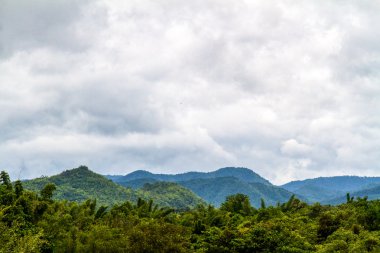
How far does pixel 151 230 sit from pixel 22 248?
9.84 meters

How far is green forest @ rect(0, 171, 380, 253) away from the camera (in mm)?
32281

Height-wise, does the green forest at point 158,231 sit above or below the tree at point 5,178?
below

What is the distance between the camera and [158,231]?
33.3 m

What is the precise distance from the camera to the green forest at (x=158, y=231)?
32281mm

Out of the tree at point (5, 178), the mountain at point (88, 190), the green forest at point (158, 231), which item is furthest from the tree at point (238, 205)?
the mountain at point (88, 190)

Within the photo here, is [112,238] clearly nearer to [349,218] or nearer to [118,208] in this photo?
[118,208]

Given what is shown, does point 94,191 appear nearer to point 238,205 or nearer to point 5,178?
point 238,205

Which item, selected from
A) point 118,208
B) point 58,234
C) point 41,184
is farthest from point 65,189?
point 58,234

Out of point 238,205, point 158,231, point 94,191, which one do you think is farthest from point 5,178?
point 94,191

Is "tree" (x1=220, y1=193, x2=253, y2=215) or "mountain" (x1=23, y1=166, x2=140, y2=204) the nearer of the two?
"tree" (x1=220, y1=193, x2=253, y2=215)

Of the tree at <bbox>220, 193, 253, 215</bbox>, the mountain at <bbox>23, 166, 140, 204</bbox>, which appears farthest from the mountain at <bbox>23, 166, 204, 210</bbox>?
the tree at <bbox>220, 193, 253, 215</bbox>

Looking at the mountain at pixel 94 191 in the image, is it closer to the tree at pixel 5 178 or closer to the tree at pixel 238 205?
the tree at pixel 238 205

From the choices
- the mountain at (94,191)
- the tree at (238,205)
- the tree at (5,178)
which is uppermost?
the mountain at (94,191)

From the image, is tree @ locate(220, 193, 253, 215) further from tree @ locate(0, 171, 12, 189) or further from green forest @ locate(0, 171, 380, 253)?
tree @ locate(0, 171, 12, 189)
